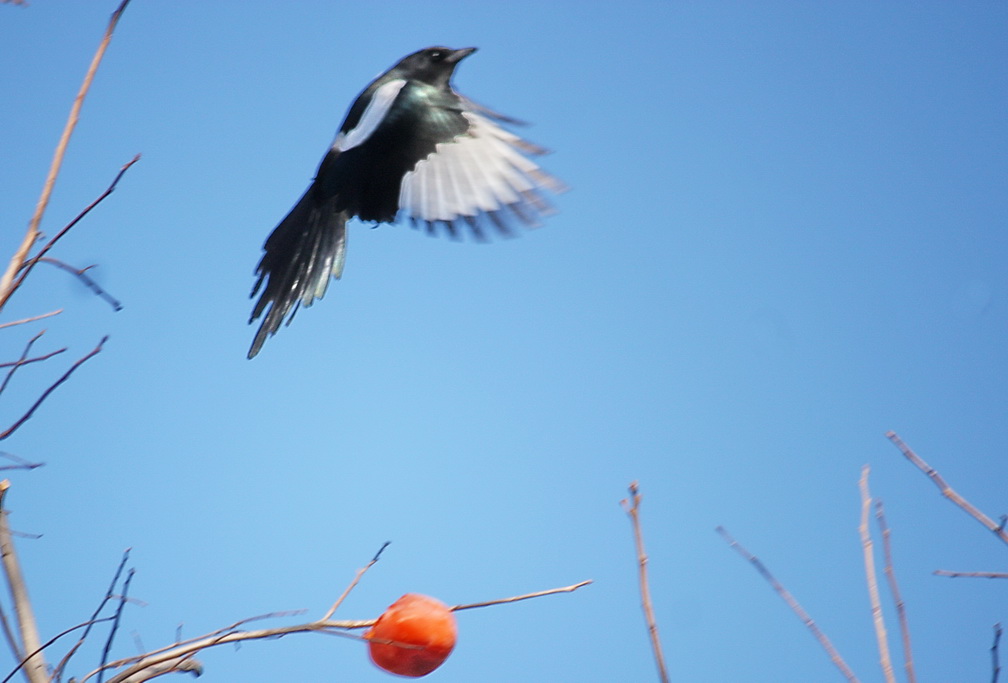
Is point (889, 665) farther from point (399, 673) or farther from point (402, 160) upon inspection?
point (402, 160)

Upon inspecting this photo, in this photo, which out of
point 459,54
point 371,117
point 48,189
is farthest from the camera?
point 459,54

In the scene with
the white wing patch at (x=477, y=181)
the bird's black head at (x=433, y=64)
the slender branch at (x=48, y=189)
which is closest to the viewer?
the slender branch at (x=48, y=189)

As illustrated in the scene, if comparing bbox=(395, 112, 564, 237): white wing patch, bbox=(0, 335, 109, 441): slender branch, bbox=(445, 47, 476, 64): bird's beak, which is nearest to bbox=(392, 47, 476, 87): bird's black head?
bbox=(445, 47, 476, 64): bird's beak

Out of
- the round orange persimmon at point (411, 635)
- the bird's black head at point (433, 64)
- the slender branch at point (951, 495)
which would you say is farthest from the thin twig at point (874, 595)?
the bird's black head at point (433, 64)

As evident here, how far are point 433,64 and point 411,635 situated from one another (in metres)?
1.27

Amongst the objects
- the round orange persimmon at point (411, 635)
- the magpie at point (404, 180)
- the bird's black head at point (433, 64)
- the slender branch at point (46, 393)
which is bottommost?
the round orange persimmon at point (411, 635)

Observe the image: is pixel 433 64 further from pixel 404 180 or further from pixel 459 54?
pixel 404 180

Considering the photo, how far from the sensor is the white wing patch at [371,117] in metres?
1.78

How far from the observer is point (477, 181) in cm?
181

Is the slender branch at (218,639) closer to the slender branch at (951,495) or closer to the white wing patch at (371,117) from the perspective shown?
the slender branch at (951,495)

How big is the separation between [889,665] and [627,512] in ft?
0.97

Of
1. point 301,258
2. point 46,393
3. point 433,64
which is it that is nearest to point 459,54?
point 433,64

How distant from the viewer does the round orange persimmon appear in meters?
1.14

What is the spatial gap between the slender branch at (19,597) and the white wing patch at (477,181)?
0.93 m
